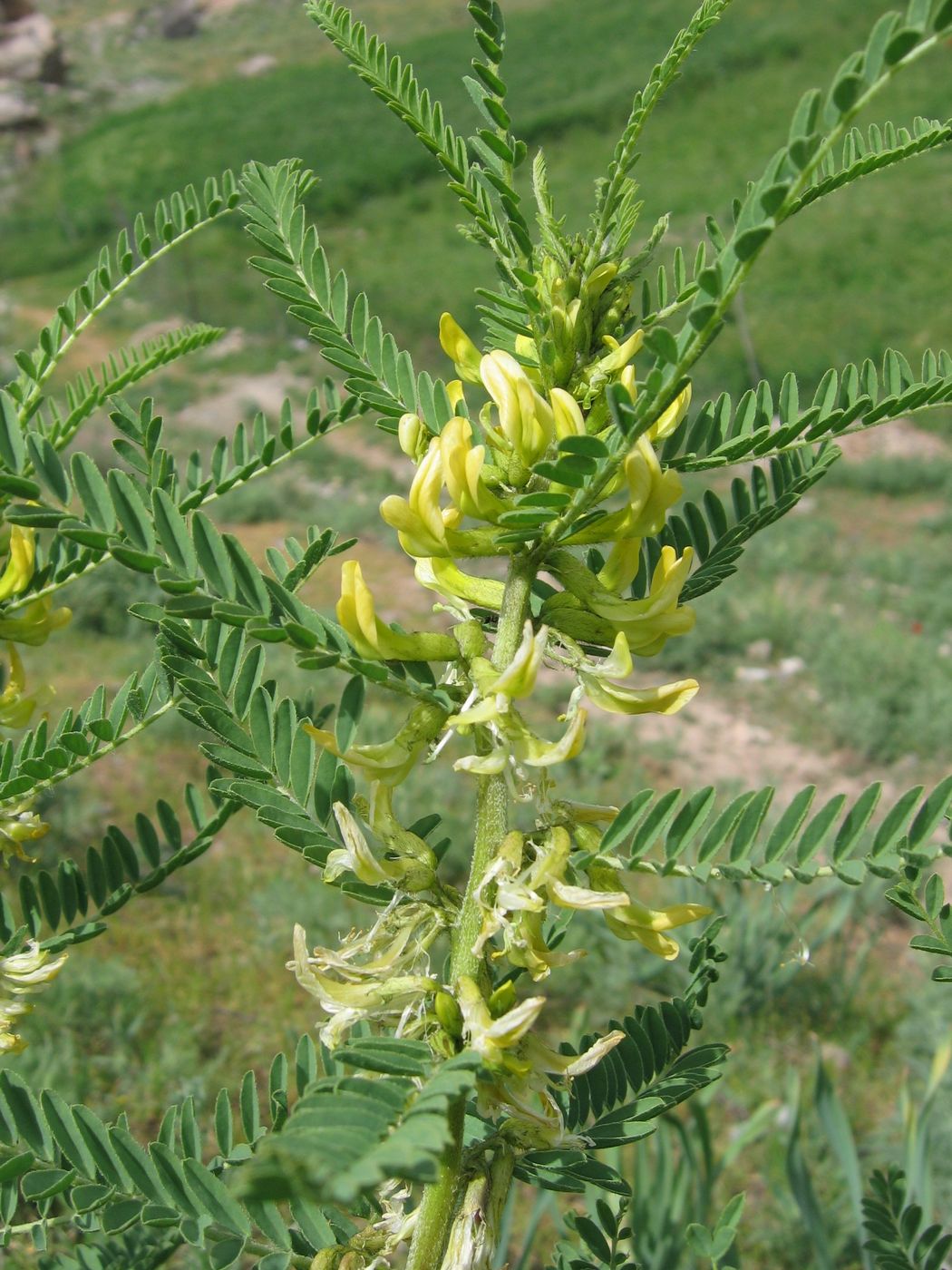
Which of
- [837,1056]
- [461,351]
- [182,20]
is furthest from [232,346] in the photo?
[182,20]

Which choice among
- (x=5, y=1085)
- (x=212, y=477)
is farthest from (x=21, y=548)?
(x=5, y=1085)

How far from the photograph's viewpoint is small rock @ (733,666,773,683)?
614 cm

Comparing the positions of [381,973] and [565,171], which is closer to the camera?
[381,973]

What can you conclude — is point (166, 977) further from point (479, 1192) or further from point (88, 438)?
point (88, 438)

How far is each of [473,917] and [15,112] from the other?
1252 inches

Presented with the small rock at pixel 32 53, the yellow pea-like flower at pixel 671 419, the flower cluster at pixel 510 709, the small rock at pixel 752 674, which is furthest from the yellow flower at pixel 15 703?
the small rock at pixel 32 53

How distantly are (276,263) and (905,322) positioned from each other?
12936 mm

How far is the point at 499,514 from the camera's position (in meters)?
0.74

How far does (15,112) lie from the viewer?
2712 cm

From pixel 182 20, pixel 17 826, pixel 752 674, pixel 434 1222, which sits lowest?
pixel 752 674

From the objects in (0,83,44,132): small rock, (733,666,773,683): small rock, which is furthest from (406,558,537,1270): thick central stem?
(0,83,44,132): small rock

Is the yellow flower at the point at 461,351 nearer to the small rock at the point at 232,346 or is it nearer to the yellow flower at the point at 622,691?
the yellow flower at the point at 622,691

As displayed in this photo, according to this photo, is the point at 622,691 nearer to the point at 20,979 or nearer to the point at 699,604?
the point at 20,979

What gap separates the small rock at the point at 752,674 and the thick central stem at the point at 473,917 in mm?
5616
